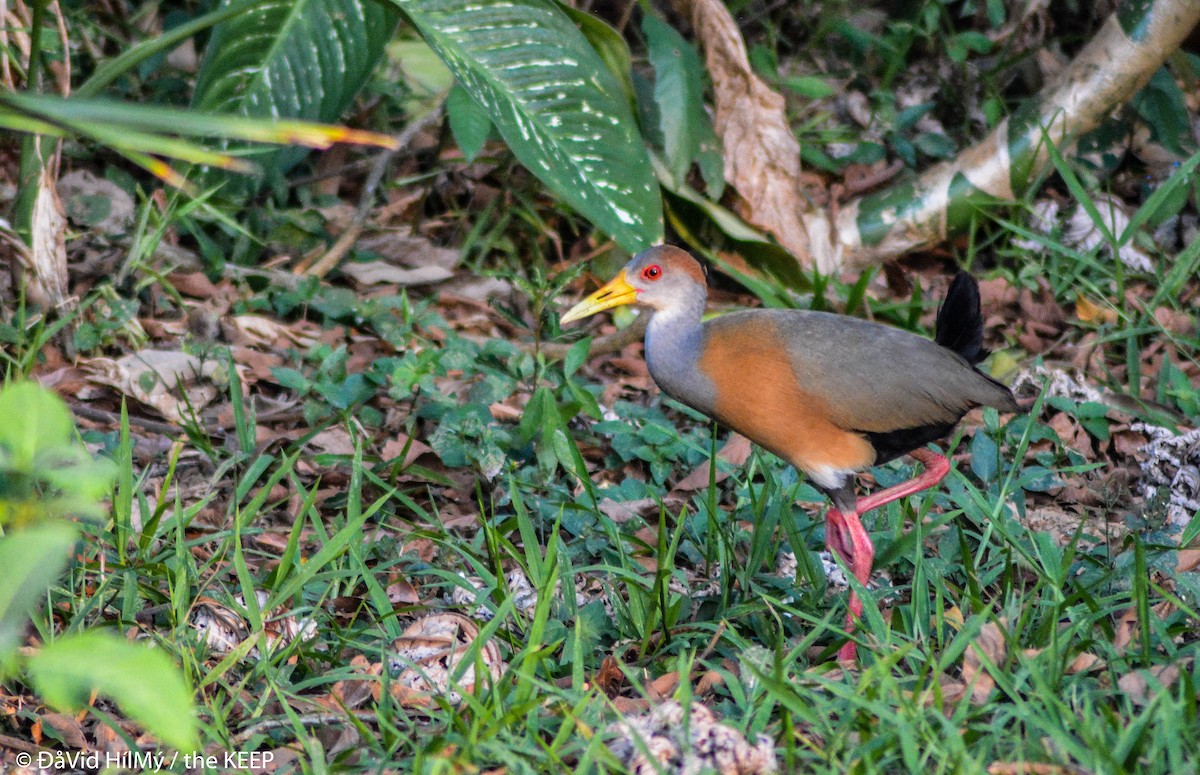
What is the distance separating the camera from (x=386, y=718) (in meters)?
2.70

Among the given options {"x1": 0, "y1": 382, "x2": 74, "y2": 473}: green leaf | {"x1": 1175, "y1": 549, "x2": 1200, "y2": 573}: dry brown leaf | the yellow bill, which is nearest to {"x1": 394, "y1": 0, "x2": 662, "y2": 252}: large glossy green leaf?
the yellow bill

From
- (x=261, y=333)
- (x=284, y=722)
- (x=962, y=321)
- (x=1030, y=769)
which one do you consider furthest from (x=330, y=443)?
(x=1030, y=769)

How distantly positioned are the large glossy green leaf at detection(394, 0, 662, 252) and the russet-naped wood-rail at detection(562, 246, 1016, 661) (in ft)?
3.51

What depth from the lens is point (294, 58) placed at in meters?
4.82

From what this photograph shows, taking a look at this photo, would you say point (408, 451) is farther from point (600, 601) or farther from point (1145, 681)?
point (1145, 681)

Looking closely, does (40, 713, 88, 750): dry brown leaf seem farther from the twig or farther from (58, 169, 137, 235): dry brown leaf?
(58, 169, 137, 235): dry brown leaf

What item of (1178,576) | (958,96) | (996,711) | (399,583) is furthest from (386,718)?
(958,96)

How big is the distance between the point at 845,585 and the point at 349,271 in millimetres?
2819

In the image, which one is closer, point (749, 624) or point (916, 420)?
point (749, 624)

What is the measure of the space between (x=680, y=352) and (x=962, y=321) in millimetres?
871

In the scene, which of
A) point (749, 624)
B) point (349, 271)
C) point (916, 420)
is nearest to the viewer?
point (749, 624)

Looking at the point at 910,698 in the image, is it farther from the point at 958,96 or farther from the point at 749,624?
the point at 958,96

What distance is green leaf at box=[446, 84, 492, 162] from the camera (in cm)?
465

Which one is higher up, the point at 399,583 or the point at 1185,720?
the point at 1185,720
